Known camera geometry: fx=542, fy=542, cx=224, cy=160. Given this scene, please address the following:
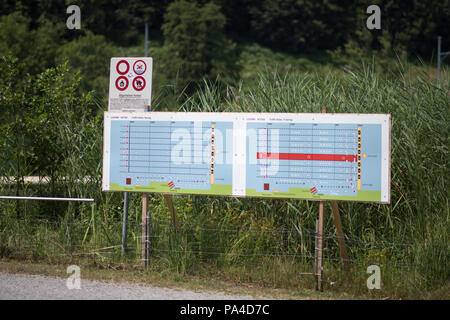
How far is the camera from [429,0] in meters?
51.0

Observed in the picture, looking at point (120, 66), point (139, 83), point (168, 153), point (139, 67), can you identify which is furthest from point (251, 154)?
point (120, 66)

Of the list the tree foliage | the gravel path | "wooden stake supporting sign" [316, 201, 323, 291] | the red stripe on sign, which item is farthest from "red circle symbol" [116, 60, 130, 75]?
the tree foliage

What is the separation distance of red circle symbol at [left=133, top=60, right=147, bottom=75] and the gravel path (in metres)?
2.82

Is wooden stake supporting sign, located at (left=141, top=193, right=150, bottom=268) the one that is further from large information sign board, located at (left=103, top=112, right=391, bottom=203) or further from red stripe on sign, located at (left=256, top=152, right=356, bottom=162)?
red stripe on sign, located at (left=256, top=152, right=356, bottom=162)

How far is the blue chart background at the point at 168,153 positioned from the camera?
6.70 meters

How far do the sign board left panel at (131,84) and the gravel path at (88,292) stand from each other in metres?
2.40

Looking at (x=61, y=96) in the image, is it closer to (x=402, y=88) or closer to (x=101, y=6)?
(x=402, y=88)

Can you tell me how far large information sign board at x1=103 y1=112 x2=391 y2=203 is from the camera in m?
6.21

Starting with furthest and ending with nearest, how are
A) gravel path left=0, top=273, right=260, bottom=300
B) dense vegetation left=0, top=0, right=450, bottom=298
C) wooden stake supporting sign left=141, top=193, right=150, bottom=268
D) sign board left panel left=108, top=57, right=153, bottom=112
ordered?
sign board left panel left=108, top=57, right=153, bottom=112 < wooden stake supporting sign left=141, top=193, right=150, bottom=268 < dense vegetation left=0, top=0, right=450, bottom=298 < gravel path left=0, top=273, right=260, bottom=300

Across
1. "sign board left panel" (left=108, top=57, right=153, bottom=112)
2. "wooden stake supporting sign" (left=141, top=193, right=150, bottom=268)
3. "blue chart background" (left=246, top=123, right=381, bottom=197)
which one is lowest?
"wooden stake supporting sign" (left=141, top=193, right=150, bottom=268)

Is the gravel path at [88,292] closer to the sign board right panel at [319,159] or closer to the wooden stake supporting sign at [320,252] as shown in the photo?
the wooden stake supporting sign at [320,252]

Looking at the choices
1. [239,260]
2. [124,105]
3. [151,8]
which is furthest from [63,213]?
[151,8]

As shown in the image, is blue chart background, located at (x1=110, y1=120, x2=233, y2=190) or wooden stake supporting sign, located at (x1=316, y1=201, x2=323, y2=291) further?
blue chart background, located at (x1=110, y1=120, x2=233, y2=190)

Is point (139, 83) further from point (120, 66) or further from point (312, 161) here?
point (312, 161)
